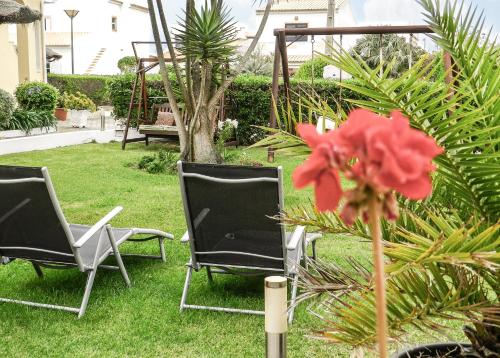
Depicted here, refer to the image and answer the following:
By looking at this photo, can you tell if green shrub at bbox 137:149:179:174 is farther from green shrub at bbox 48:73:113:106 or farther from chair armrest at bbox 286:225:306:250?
green shrub at bbox 48:73:113:106

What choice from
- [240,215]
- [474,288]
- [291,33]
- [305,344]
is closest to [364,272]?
[474,288]

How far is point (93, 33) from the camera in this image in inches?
1919

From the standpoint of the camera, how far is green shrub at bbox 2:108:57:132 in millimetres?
15181

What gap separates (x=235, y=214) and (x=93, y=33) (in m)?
47.2

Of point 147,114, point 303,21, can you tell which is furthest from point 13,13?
point 303,21

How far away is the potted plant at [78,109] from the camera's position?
752 inches

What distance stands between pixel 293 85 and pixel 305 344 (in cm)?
1209

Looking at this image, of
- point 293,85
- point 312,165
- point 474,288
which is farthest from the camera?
point 293,85

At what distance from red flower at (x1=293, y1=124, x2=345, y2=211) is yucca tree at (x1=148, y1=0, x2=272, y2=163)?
8.01 meters


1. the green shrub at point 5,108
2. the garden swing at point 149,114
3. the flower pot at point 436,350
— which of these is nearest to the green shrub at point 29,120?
the green shrub at point 5,108

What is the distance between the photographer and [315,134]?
101 cm

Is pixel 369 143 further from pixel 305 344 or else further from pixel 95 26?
pixel 95 26

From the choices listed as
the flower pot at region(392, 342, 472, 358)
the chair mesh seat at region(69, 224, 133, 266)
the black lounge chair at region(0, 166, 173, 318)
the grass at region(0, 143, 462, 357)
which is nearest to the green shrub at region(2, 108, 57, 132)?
the grass at region(0, 143, 462, 357)

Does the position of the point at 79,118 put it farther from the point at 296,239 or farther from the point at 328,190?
the point at 328,190
